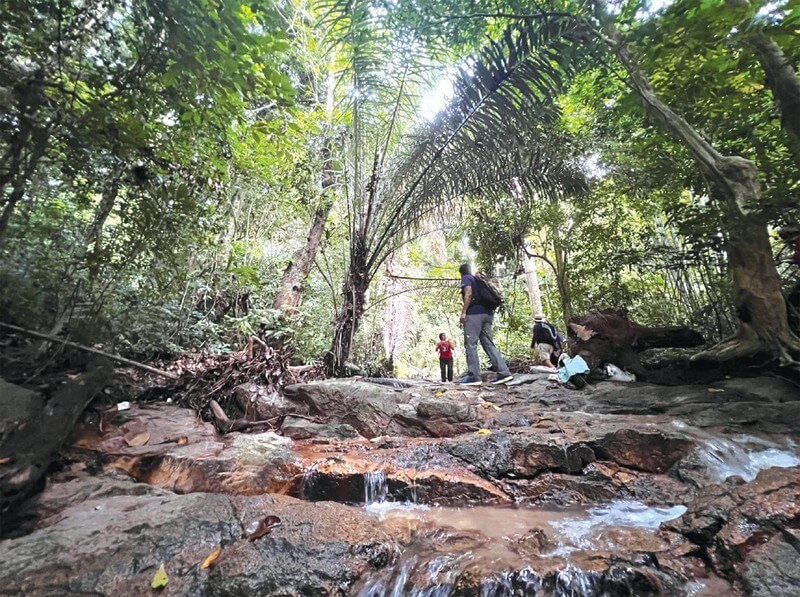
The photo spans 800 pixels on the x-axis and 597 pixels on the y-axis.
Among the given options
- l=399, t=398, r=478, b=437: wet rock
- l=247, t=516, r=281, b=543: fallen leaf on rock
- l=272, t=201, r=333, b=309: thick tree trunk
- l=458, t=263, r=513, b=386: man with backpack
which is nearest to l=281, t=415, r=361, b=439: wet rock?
l=399, t=398, r=478, b=437: wet rock

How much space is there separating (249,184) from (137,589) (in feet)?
18.4

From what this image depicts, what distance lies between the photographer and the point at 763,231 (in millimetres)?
3863

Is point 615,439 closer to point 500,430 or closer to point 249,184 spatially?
point 500,430

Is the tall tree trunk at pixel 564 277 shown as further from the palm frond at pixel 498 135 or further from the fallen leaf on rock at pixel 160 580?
the fallen leaf on rock at pixel 160 580

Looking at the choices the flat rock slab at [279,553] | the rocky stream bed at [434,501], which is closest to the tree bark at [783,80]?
the rocky stream bed at [434,501]

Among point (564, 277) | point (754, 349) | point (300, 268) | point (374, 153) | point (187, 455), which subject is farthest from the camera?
point (564, 277)

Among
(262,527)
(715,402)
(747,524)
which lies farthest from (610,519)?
(715,402)

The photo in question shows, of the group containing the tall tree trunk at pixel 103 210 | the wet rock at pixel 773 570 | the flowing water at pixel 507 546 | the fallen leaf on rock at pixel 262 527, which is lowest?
the flowing water at pixel 507 546

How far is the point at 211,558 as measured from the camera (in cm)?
194

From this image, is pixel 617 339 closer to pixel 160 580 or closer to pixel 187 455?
pixel 187 455

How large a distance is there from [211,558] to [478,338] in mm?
4790

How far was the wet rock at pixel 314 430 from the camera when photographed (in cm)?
418

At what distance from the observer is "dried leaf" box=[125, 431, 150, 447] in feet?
11.5

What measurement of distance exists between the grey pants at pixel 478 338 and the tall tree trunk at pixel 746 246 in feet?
9.80
